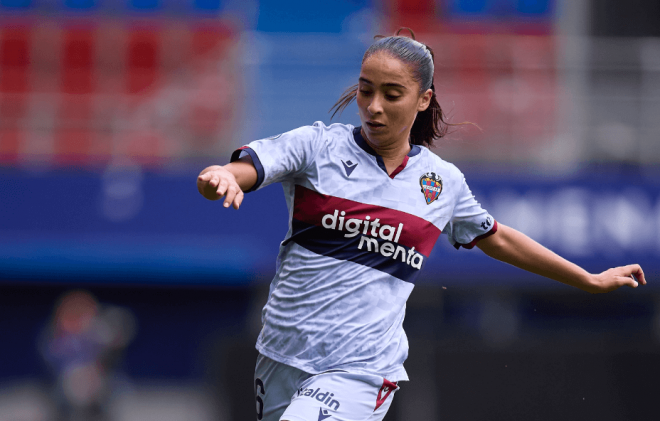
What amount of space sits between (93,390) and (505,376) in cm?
442

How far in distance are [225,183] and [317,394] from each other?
91 centimetres

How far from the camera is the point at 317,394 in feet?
10.1

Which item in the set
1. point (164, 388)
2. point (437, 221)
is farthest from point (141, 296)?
point (437, 221)

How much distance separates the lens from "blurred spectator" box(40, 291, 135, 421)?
349 inches

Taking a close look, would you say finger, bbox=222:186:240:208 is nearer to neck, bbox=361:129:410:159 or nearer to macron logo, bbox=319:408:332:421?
neck, bbox=361:129:410:159

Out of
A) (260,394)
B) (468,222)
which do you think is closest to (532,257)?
(468,222)

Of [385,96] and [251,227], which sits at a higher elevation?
[385,96]

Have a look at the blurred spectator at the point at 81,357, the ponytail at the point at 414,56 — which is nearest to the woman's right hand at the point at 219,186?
the ponytail at the point at 414,56

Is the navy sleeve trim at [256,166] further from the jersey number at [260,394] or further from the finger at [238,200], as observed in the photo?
the jersey number at [260,394]

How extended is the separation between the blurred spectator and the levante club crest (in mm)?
6556

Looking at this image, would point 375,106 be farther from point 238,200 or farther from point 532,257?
point 532,257

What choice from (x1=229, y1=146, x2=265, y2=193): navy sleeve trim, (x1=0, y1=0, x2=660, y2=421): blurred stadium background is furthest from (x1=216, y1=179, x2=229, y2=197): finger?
(x1=0, y1=0, x2=660, y2=421): blurred stadium background

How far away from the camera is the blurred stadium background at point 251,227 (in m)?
8.16

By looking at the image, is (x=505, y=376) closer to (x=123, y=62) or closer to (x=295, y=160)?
(x=295, y=160)
